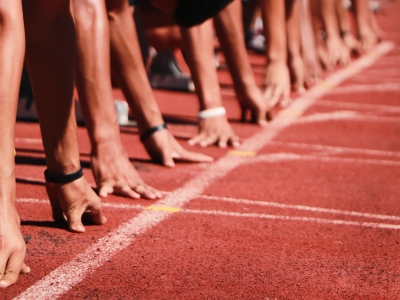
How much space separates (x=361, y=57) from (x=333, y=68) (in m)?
1.54

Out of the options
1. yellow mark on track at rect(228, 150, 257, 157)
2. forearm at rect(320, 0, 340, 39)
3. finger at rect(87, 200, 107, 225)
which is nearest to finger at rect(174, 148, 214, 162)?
yellow mark on track at rect(228, 150, 257, 157)

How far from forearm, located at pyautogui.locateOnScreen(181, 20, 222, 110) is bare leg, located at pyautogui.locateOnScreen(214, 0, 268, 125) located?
14.0 inches

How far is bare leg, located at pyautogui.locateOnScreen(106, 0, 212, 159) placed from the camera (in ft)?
13.1

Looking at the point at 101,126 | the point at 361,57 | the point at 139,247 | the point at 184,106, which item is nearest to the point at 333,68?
the point at 361,57

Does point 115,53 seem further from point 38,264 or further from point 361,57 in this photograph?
point 361,57

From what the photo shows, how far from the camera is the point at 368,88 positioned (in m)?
7.66

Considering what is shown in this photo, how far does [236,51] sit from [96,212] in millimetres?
2456

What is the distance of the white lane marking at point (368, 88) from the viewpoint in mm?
7461

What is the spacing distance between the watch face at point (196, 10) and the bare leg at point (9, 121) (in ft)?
2.23

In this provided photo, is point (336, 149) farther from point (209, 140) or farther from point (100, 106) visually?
point (100, 106)

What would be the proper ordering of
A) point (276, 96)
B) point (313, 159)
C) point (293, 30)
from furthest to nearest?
point (293, 30)
point (276, 96)
point (313, 159)

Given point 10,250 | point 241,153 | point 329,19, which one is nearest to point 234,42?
point 241,153

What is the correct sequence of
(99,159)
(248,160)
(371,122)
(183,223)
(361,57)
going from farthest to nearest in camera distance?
(361,57) → (371,122) → (248,160) → (99,159) → (183,223)

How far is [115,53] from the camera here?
13.3ft
